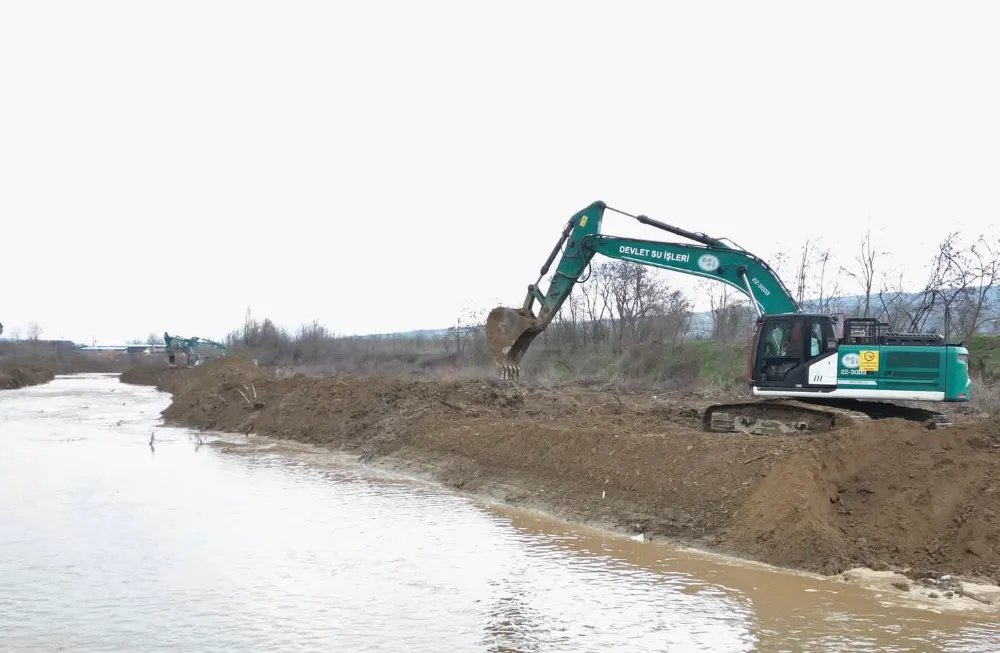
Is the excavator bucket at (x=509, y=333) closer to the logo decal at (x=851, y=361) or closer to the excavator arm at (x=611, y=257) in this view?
the excavator arm at (x=611, y=257)

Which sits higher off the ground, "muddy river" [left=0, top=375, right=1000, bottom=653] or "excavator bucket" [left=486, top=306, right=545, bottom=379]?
"excavator bucket" [left=486, top=306, right=545, bottom=379]

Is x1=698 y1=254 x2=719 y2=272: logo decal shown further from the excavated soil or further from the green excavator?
the excavated soil

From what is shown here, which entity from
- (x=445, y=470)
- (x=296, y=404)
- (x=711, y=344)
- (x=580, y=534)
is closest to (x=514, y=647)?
(x=580, y=534)

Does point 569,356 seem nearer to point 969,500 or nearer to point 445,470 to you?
point 445,470

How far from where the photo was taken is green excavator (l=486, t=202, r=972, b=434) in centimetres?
1405

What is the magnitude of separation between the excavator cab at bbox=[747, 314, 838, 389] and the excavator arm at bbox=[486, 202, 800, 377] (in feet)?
5.47

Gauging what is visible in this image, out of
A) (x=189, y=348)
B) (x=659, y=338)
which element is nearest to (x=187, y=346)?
(x=189, y=348)

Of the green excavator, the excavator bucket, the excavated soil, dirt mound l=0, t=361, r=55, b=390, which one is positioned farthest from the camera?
dirt mound l=0, t=361, r=55, b=390

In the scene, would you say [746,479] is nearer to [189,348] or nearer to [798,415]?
[798,415]

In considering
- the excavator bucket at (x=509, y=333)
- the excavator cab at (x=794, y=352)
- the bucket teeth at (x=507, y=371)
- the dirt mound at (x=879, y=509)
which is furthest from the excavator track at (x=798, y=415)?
the bucket teeth at (x=507, y=371)

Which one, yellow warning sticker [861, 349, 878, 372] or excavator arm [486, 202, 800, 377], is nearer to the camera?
yellow warning sticker [861, 349, 878, 372]

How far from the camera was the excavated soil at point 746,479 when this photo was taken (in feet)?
32.4

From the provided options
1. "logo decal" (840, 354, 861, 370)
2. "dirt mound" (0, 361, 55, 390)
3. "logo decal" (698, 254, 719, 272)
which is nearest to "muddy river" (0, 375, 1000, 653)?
"logo decal" (840, 354, 861, 370)

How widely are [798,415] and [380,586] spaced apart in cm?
878
